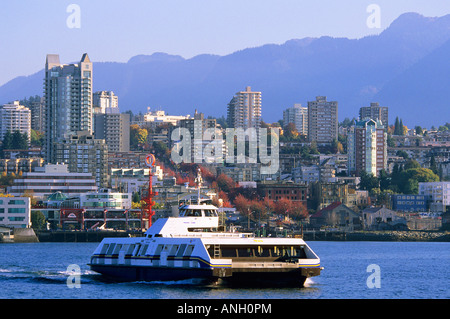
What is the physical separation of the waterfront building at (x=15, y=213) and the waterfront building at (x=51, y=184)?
127ft

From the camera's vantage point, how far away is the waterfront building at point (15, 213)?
15188 centimetres

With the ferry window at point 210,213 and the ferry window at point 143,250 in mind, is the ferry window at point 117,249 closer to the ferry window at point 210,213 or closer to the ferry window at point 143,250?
the ferry window at point 143,250

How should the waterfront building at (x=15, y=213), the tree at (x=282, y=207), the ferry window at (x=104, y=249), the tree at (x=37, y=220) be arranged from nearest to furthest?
the ferry window at (x=104, y=249) < the waterfront building at (x=15, y=213) < the tree at (x=37, y=220) < the tree at (x=282, y=207)

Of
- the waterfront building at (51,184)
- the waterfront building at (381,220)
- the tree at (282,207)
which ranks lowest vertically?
the waterfront building at (381,220)

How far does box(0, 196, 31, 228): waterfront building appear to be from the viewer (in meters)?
152

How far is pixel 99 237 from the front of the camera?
482ft

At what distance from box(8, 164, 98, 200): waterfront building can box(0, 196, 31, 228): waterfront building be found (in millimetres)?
38579

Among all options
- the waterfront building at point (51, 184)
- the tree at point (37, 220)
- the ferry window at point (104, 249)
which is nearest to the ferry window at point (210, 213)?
the ferry window at point (104, 249)

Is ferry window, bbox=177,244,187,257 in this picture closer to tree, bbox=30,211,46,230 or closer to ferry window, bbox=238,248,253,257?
ferry window, bbox=238,248,253,257

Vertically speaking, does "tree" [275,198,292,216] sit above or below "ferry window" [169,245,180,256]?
below

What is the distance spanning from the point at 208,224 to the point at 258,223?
113 metres

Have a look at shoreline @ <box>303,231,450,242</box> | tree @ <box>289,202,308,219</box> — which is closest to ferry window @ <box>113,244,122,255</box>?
shoreline @ <box>303,231,450,242</box>
